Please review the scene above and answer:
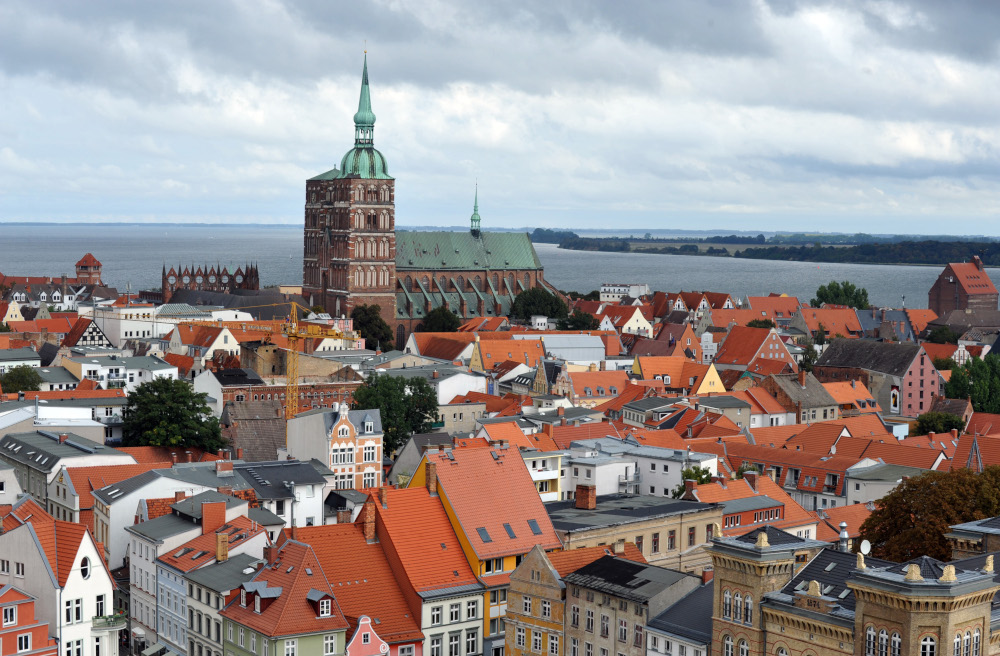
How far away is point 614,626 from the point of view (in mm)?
43781

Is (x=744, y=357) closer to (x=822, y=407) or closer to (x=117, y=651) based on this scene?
(x=822, y=407)

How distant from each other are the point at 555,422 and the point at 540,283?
98962 millimetres

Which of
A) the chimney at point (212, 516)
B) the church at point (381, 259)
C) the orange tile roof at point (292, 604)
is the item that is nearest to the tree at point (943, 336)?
the church at point (381, 259)

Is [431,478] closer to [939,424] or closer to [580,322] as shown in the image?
[939,424]

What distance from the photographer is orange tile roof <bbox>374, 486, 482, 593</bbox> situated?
158 ft

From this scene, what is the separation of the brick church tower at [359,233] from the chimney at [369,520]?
10436 cm

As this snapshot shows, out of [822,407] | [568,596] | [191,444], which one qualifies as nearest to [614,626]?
[568,596]

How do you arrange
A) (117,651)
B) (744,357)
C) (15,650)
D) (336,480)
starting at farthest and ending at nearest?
(744,357), (336,480), (117,651), (15,650)

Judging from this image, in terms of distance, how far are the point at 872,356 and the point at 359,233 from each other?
6083cm

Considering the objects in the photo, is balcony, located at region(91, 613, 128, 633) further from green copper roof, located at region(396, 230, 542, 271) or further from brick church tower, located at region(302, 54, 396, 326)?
green copper roof, located at region(396, 230, 542, 271)

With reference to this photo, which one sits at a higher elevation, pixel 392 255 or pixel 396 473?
pixel 392 255

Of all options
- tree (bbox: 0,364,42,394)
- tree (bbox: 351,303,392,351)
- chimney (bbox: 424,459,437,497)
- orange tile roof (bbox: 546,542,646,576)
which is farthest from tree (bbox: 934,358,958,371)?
orange tile roof (bbox: 546,542,646,576)

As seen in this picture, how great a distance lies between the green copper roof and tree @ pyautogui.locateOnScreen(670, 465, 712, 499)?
10280 centimetres

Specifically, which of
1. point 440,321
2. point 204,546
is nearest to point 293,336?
point 440,321
